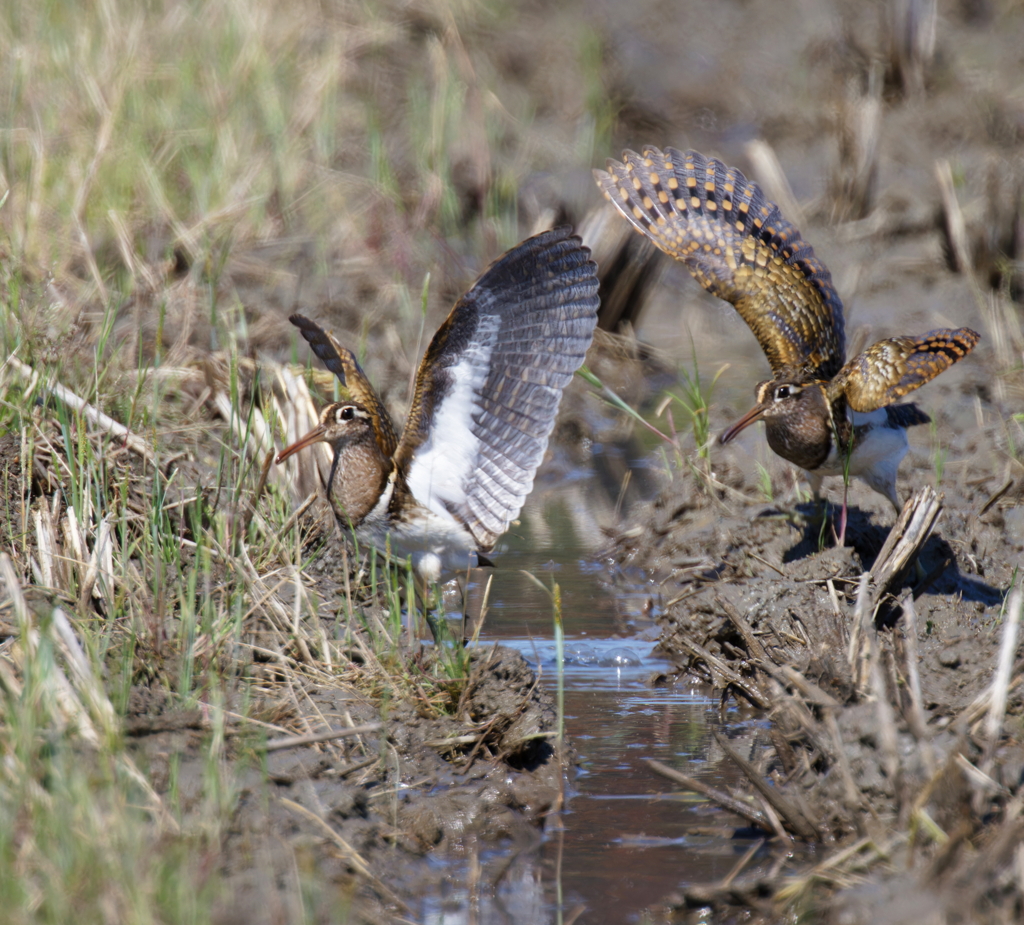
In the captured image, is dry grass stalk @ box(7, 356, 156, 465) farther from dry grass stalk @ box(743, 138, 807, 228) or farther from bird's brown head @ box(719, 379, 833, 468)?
dry grass stalk @ box(743, 138, 807, 228)

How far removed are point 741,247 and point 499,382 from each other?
4.72 ft

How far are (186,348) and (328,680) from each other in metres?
2.28

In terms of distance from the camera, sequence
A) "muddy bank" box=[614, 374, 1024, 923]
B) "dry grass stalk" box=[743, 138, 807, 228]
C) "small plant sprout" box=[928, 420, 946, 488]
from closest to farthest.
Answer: "muddy bank" box=[614, 374, 1024, 923] < "small plant sprout" box=[928, 420, 946, 488] < "dry grass stalk" box=[743, 138, 807, 228]

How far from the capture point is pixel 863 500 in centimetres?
531

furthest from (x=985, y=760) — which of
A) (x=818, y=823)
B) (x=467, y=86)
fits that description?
(x=467, y=86)

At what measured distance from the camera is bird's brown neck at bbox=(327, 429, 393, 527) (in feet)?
13.5

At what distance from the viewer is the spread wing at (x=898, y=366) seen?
4.59 metres

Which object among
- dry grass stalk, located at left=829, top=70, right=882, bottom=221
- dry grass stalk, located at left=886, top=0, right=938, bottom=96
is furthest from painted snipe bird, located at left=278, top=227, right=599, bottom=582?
dry grass stalk, located at left=886, top=0, right=938, bottom=96

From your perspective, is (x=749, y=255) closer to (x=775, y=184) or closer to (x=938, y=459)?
(x=938, y=459)

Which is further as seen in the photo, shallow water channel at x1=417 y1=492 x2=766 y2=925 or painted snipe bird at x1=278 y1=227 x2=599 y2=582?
painted snipe bird at x1=278 y1=227 x2=599 y2=582

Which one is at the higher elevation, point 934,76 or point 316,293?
point 934,76

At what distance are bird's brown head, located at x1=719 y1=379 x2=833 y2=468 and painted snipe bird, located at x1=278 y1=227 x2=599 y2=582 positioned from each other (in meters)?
0.86

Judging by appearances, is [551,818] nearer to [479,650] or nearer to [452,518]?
[479,650]

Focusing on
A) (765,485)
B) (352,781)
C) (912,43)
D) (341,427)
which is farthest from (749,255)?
(912,43)
